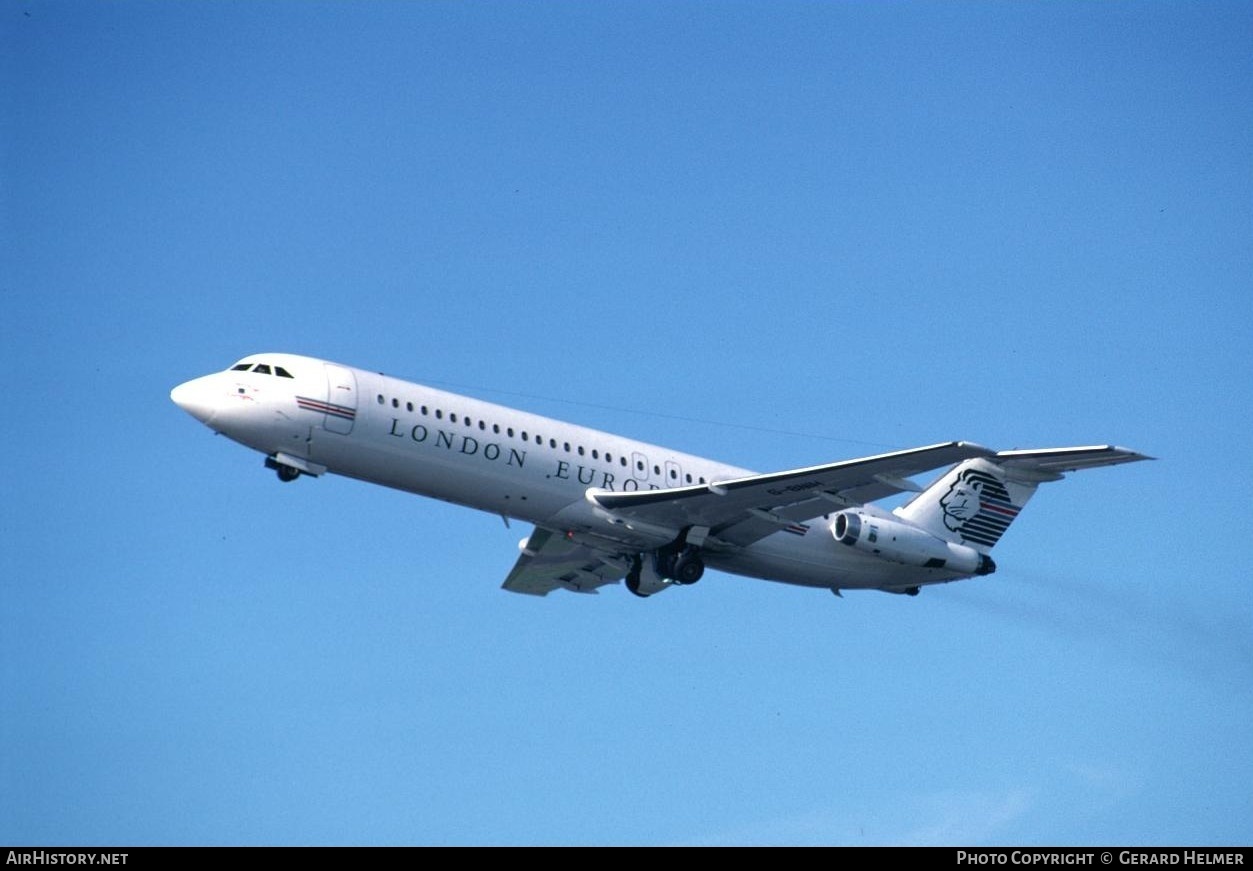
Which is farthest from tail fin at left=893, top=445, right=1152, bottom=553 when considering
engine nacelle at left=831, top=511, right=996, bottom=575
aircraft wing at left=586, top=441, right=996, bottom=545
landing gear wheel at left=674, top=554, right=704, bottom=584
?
landing gear wheel at left=674, top=554, right=704, bottom=584

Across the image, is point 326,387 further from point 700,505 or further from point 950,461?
point 950,461

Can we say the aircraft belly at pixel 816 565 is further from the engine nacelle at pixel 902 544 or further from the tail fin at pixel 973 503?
the tail fin at pixel 973 503

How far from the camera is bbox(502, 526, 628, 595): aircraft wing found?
46.2 metres

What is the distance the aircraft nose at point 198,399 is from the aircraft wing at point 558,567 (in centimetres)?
1002

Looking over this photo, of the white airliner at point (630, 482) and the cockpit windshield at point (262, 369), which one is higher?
the cockpit windshield at point (262, 369)

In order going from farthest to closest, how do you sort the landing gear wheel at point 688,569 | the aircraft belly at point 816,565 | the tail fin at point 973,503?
1. the tail fin at point 973,503
2. the aircraft belly at point 816,565
3. the landing gear wheel at point 688,569

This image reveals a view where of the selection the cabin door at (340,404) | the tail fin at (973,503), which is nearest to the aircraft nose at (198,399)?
the cabin door at (340,404)

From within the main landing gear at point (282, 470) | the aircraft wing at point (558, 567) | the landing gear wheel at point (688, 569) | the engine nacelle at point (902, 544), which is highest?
the aircraft wing at point (558, 567)

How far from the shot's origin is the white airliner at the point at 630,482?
130ft

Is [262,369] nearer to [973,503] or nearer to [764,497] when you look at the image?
[764,497]

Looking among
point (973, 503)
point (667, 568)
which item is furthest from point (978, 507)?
point (667, 568)

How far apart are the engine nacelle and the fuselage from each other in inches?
209
